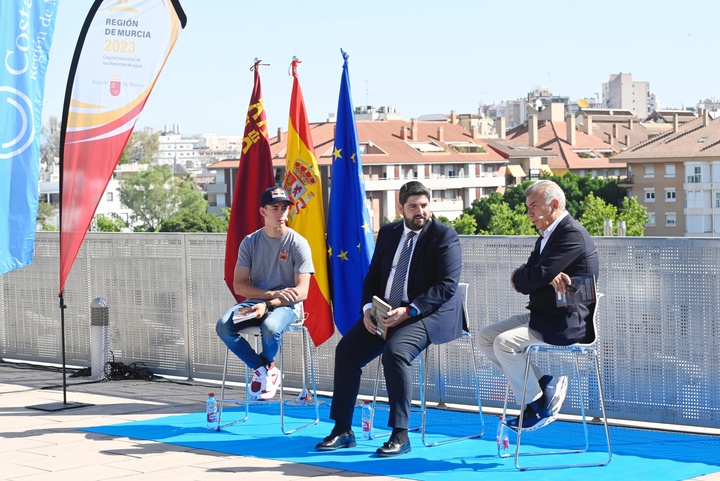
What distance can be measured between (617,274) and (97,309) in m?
4.33

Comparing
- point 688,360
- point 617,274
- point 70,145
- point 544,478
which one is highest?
point 70,145

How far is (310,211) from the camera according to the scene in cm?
781

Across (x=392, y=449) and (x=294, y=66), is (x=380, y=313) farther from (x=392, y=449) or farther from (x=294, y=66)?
(x=294, y=66)

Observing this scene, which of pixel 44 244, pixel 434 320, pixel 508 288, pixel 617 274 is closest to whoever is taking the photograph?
pixel 434 320

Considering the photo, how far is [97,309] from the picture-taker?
9.18 meters

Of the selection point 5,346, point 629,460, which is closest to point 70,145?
point 5,346

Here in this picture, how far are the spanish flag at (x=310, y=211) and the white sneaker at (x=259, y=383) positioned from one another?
0.99 metres

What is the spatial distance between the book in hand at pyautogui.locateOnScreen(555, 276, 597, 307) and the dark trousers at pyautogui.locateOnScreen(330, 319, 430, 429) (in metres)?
0.89

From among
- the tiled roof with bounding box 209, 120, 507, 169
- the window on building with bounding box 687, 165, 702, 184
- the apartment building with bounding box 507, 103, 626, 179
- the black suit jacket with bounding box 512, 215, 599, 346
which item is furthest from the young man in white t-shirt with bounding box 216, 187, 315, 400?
the apartment building with bounding box 507, 103, 626, 179

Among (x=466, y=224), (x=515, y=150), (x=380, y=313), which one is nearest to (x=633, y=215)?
(x=466, y=224)

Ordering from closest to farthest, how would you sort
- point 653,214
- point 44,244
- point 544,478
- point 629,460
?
1. point 544,478
2. point 629,460
3. point 44,244
4. point 653,214

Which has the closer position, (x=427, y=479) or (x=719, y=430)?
(x=427, y=479)

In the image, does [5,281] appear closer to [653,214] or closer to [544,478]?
[544,478]

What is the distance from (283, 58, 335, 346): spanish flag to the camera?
7781 millimetres
